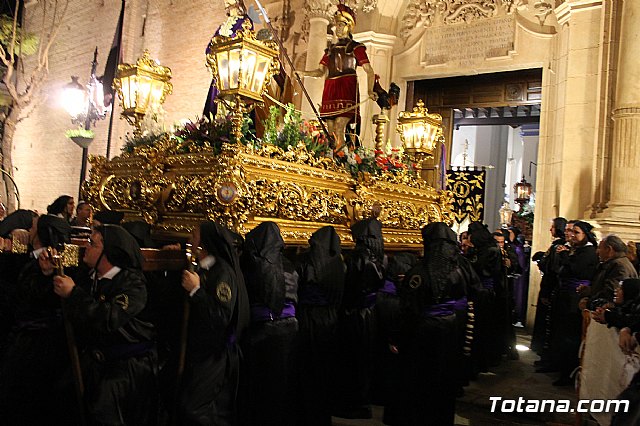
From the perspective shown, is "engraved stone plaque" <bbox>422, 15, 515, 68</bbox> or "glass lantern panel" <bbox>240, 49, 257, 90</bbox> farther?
"engraved stone plaque" <bbox>422, 15, 515, 68</bbox>

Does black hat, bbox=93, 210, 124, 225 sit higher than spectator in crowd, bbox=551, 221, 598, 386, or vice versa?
black hat, bbox=93, 210, 124, 225

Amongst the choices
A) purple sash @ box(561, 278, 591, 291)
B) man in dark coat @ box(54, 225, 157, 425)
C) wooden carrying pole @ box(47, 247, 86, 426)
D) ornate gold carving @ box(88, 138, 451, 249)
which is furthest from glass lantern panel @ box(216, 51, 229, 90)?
purple sash @ box(561, 278, 591, 291)

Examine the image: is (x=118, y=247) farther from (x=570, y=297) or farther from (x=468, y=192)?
(x=468, y=192)

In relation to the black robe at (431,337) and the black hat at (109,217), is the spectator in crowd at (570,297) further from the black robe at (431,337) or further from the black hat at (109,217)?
the black hat at (109,217)

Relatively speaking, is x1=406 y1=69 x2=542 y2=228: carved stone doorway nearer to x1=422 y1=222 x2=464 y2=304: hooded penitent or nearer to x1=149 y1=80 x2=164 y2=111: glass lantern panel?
x1=422 y1=222 x2=464 y2=304: hooded penitent

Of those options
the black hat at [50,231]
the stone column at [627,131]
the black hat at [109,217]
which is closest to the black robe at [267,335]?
the black hat at [50,231]

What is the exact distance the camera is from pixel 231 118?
17.5 ft

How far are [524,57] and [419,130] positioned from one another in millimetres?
3983

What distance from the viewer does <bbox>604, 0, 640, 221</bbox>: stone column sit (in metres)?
8.08

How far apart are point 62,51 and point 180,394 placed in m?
19.2

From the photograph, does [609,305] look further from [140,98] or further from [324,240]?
[140,98]

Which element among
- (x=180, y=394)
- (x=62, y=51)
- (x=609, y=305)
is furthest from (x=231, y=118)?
(x=62, y=51)

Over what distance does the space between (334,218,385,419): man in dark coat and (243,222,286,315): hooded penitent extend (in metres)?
1.24

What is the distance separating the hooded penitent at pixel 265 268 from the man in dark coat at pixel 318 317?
0.57 metres
